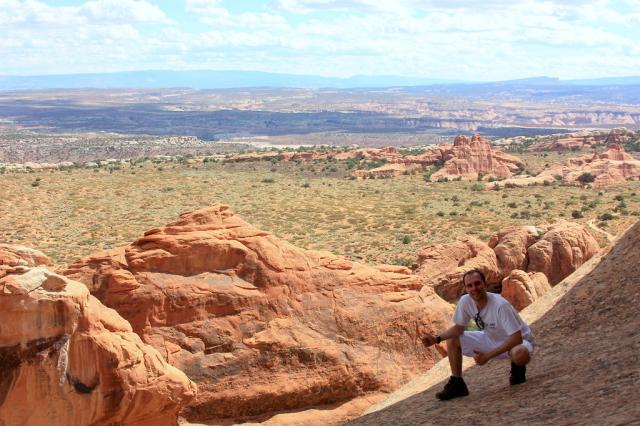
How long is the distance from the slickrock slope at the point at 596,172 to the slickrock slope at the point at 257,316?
167 feet

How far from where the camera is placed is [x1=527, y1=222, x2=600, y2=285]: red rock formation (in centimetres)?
2766

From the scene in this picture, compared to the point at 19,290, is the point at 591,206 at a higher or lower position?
lower

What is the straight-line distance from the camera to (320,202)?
55.3 metres

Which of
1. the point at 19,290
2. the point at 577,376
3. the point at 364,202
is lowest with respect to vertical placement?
the point at 364,202

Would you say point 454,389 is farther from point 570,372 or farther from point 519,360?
point 570,372

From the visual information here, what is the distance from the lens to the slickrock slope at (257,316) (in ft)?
50.5

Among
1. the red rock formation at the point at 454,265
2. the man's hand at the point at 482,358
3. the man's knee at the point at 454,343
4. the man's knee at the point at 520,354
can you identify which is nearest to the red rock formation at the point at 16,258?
the man's knee at the point at 454,343

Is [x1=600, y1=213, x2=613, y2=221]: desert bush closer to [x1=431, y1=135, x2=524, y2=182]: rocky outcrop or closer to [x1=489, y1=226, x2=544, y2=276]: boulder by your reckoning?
[x1=489, y1=226, x2=544, y2=276]: boulder

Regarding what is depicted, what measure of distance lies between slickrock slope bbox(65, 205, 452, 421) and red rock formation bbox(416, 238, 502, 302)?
27.2 feet

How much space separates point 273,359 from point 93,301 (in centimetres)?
474

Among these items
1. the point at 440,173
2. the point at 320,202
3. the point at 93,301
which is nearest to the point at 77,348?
the point at 93,301

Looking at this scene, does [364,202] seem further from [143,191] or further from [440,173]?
[440,173]

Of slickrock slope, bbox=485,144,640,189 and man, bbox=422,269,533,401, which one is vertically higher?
man, bbox=422,269,533,401

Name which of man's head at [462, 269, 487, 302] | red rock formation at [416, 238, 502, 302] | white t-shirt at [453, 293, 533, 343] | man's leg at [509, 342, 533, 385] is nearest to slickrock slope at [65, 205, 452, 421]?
white t-shirt at [453, 293, 533, 343]
